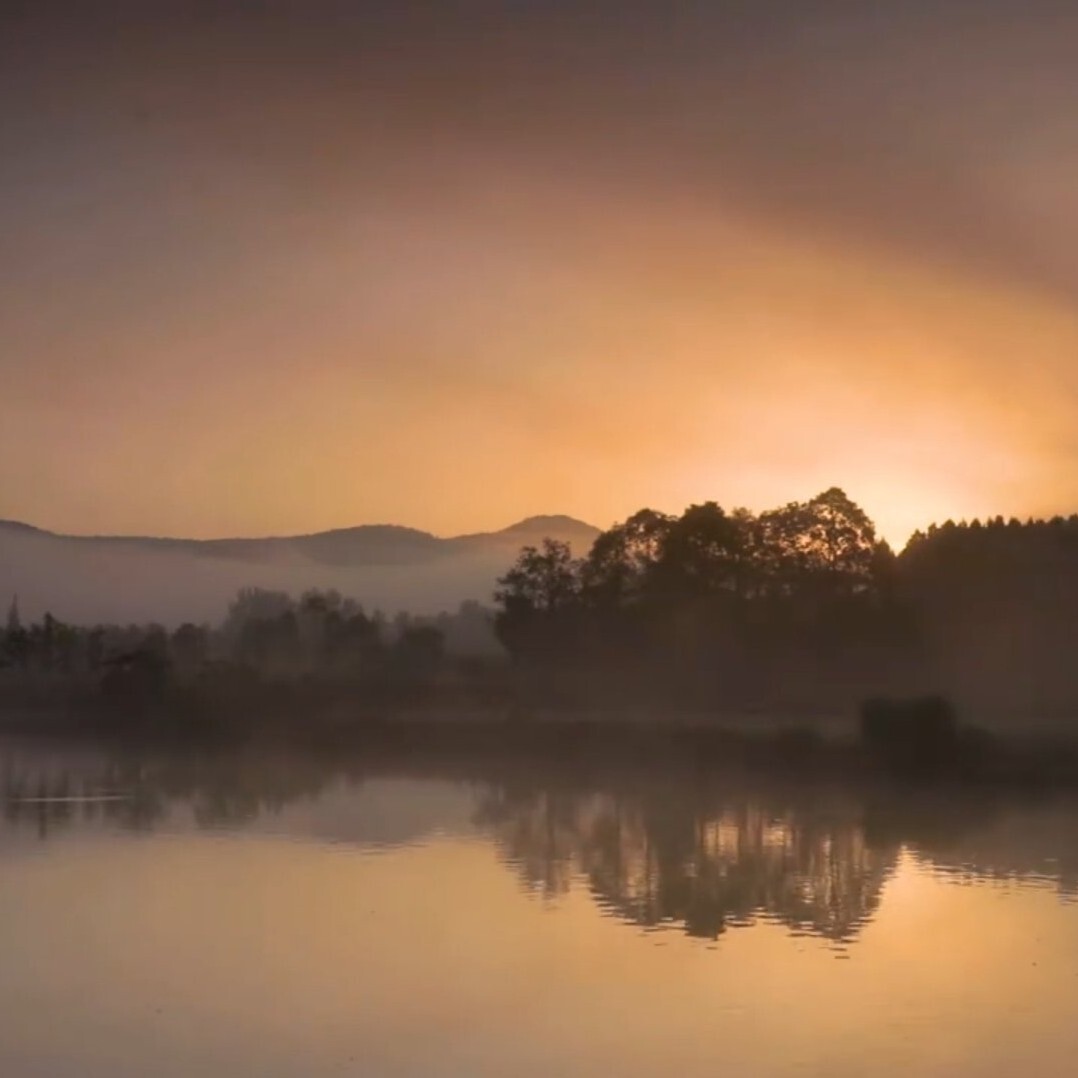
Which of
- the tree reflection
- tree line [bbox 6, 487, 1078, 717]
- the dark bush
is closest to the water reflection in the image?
the tree reflection

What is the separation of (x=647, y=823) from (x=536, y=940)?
41.4 feet

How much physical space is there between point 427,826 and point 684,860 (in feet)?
20.6

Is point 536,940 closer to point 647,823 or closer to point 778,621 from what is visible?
point 647,823

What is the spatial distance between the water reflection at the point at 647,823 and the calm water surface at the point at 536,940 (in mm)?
119

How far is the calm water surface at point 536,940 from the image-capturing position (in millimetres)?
13828

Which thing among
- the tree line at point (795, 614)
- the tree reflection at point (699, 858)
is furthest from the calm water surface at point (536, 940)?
the tree line at point (795, 614)

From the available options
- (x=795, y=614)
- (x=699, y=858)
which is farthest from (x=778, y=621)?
(x=699, y=858)

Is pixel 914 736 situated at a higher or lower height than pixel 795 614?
lower

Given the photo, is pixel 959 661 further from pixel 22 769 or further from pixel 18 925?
pixel 18 925

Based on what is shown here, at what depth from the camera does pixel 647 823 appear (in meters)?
31.1

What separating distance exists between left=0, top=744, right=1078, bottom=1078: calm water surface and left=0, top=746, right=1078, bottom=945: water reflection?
0.39 ft

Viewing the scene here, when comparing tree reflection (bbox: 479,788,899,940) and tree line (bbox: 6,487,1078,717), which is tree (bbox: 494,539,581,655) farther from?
tree reflection (bbox: 479,788,899,940)

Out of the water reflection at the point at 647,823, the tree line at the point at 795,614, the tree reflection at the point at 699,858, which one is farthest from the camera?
the tree line at the point at 795,614

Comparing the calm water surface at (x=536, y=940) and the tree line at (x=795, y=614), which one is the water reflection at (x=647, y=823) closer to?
the calm water surface at (x=536, y=940)
